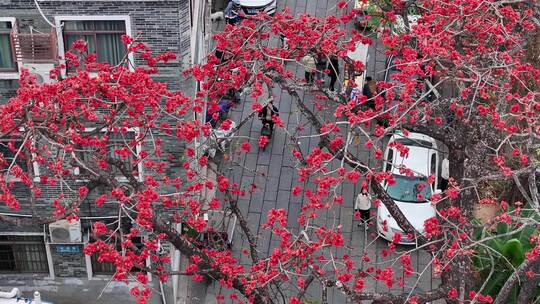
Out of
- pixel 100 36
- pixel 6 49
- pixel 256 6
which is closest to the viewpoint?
pixel 100 36

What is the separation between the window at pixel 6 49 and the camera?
2222 cm

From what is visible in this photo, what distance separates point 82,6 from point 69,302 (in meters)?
8.52

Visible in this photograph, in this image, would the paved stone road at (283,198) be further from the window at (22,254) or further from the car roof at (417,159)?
the window at (22,254)

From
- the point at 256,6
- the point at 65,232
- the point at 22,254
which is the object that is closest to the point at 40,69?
the point at 65,232

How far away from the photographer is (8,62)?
22672mm

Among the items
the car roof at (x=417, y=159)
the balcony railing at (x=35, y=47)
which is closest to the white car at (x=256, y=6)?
the car roof at (x=417, y=159)

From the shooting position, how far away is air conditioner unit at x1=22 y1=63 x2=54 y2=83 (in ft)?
72.7

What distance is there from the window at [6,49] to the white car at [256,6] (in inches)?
553

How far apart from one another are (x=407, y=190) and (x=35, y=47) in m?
11.6

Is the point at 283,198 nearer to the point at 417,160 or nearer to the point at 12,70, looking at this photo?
the point at 417,160

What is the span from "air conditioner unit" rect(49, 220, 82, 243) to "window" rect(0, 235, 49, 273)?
808 millimetres

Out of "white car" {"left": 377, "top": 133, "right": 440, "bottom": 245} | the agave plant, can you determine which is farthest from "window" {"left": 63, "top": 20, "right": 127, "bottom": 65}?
the agave plant

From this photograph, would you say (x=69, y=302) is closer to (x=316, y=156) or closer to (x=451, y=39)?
(x=316, y=156)

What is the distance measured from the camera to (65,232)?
81.7 ft
